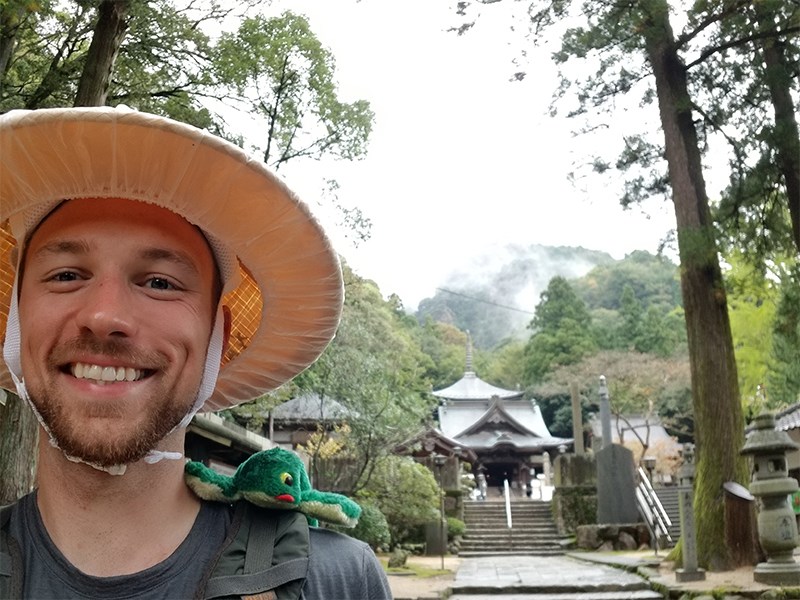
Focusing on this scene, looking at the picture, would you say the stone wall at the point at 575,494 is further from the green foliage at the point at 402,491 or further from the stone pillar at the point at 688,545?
the stone pillar at the point at 688,545

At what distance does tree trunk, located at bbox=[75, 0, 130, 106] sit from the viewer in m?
6.46

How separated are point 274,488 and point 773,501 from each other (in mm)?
8800

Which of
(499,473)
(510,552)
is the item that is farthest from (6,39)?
(499,473)

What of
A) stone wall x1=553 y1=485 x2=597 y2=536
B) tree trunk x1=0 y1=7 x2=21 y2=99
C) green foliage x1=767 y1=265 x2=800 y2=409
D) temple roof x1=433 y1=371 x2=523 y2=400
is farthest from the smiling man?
temple roof x1=433 y1=371 x2=523 y2=400

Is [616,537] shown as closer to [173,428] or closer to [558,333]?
[173,428]

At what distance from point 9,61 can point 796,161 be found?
9.69 m

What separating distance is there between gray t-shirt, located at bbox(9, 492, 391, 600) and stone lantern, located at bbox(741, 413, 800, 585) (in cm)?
812

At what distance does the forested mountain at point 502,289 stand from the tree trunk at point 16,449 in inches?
2745

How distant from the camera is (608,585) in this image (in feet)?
32.3

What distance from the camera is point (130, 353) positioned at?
1.29 m

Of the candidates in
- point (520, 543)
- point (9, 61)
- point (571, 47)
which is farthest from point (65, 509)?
point (520, 543)

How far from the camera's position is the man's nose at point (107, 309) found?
4.17 ft

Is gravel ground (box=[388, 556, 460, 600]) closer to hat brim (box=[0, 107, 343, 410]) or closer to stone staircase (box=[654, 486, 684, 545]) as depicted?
stone staircase (box=[654, 486, 684, 545])

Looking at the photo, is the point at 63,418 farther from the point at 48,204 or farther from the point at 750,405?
the point at 750,405
